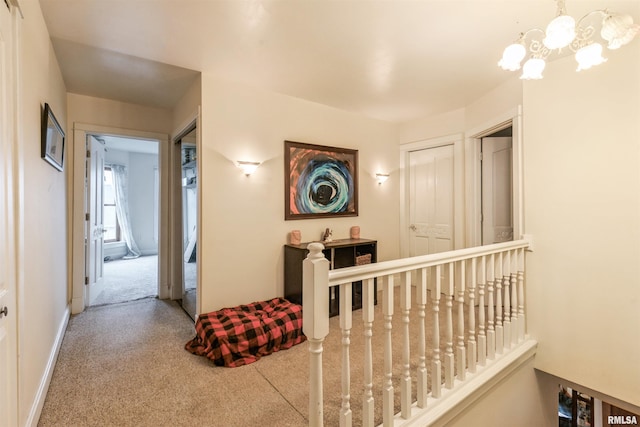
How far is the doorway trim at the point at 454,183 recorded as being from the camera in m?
3.79

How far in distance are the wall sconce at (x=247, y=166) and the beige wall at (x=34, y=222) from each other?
1450 mm

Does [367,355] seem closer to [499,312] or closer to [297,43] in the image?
[499,312]

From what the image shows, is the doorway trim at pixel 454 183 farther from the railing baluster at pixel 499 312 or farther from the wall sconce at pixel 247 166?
the wall sconce at pixel 247 166

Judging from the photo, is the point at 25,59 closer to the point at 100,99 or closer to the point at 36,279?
the point at 36,279

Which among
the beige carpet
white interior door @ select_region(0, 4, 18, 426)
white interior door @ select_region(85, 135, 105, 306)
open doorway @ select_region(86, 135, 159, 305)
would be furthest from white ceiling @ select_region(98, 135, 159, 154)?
white interior door @ select_region(0, 4, 18, 426)

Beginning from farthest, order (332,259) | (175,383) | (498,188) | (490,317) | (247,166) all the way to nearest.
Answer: (498,188), (332,259), (247,166), (490,317), (175,383)

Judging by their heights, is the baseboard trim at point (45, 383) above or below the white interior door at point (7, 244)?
below

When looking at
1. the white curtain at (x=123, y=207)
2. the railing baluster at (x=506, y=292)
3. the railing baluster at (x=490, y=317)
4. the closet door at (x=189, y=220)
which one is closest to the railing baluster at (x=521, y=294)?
the railing baluster at (x=506, y=292)

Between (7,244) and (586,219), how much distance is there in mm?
3576

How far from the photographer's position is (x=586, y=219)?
2.31 m

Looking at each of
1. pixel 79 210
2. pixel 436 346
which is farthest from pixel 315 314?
pixel 79 210

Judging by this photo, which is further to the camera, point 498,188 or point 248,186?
point 498,188

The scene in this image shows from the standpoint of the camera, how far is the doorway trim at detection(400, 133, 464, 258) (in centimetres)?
379

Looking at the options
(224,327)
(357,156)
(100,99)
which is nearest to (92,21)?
(100,99)
